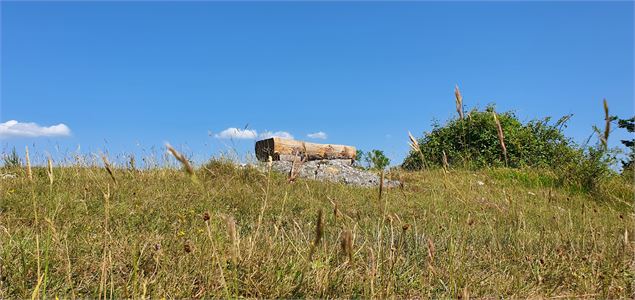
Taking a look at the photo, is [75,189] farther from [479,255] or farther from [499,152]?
[499,152]

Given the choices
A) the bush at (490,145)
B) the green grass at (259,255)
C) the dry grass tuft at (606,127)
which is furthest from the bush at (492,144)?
the dry grass tuft at (606,127)

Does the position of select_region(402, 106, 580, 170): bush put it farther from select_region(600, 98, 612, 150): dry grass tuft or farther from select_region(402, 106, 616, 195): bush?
select_region(600, 98, 612, 150): dry grass tuft

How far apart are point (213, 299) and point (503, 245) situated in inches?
98.7

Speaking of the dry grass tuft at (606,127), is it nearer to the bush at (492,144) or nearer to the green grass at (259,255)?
the green grass at (259,255)

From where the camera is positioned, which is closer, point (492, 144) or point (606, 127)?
point (606, 127)

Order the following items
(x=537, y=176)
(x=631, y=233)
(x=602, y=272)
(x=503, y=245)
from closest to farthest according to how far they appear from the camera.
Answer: (x=602, y=272) → (x=503, y=245) → (x=631, y=233) → (x=537, y=176)

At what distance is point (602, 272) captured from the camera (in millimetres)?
2900

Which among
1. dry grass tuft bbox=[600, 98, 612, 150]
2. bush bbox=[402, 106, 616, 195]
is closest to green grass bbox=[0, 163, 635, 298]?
dry grass tuft bbox=[600, 98, 612, 150]

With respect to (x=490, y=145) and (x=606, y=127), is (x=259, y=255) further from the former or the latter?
(x=490, y=145)

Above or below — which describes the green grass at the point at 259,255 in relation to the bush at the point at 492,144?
below

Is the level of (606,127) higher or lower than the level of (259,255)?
higher

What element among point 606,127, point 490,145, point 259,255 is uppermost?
point 490,145

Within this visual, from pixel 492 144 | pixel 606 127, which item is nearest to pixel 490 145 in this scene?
pixel 492 144

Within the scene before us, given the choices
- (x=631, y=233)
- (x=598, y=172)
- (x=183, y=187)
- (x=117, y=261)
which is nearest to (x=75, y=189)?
(x=183, y=187)
